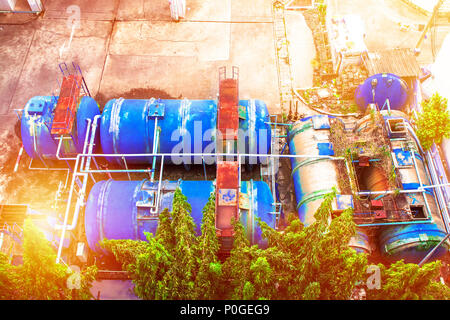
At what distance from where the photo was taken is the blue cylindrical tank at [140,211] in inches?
506

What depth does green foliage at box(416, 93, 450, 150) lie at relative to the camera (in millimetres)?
15250

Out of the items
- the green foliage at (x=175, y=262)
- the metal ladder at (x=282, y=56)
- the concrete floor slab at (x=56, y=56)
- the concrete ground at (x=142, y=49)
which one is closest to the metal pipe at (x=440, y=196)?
the metal ladder at (x=282, y=56)

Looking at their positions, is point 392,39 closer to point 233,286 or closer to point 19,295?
point 233,286

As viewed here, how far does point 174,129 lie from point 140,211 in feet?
13.6

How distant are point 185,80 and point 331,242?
43.7 ft

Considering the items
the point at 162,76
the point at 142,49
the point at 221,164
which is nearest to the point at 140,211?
the point at 221,164

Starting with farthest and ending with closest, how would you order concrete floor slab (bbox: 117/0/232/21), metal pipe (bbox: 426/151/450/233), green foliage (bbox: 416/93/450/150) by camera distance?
concrete floor slab (bbox: 117/0/232/21) < green foliage (bbox: 416/93/450/150) < metal pipe (bbox: 426/151/450/233)

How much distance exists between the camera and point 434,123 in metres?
15.3

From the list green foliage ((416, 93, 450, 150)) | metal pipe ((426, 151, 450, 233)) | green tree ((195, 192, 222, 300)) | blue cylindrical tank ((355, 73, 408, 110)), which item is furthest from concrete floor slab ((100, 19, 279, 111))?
green tree ((195, 192, 222, 300))

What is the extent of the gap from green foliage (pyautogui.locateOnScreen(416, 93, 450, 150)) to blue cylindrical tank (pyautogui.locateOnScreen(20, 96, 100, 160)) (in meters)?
15.2

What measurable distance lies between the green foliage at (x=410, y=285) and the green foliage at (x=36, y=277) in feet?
26.7

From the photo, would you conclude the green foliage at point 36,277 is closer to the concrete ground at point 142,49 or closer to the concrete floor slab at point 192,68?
the concrete ground at point 142,49

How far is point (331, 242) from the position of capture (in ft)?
31.6

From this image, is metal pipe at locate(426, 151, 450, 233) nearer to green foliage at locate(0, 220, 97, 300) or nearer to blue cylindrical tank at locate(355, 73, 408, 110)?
blue cylindrical tank at locate(355, 73, 408, 110)
